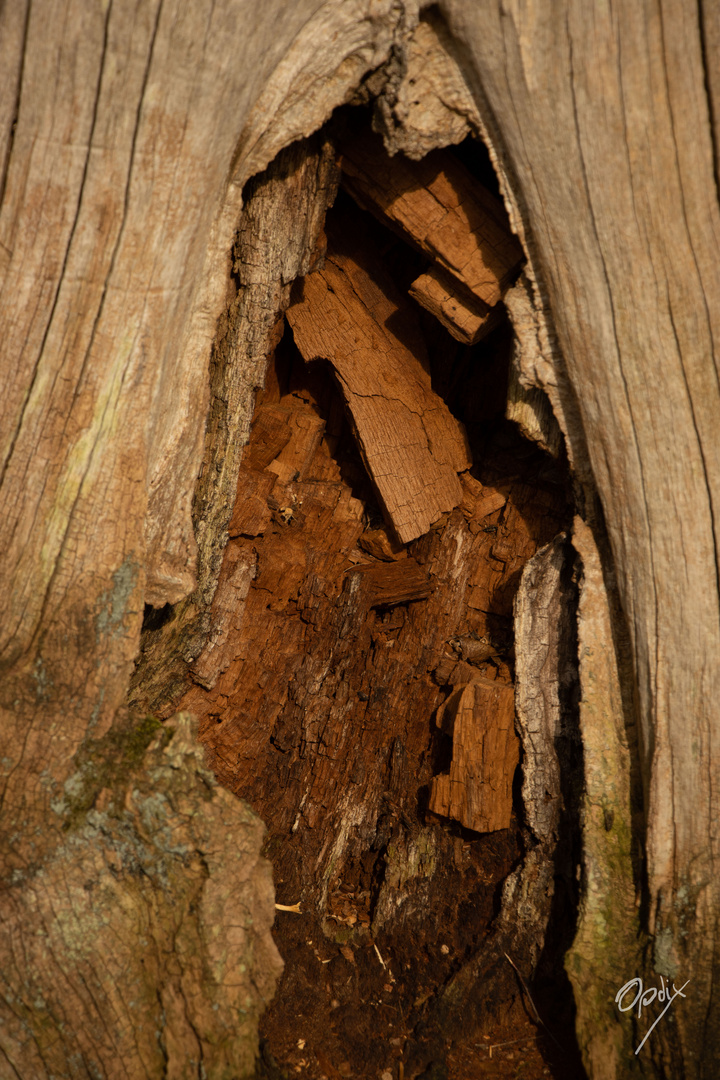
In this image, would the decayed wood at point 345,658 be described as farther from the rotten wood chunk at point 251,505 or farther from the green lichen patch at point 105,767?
the green lichen patch at point 105,767

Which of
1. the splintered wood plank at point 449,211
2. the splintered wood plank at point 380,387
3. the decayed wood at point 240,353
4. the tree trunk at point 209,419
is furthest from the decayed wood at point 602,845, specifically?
the decayed wood at point 240,353

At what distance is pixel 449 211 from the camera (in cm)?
249

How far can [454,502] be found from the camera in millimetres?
3137

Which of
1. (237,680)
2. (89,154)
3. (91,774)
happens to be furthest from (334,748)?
(89,154)

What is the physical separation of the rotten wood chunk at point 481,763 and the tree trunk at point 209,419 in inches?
9.7

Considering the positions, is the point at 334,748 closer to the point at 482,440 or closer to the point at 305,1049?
the point at 305,1049

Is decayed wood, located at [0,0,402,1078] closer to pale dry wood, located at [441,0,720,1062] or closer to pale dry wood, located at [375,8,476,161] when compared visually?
pale dry wood, located at [375,8,476,161]

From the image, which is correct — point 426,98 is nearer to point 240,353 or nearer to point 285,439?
point 240,353

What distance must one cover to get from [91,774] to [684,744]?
188 centimetres

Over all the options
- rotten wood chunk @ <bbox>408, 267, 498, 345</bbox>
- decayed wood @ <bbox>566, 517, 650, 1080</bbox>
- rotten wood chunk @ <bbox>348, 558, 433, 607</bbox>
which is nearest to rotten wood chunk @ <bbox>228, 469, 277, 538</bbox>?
rotten wood chunk @ <bbox>348, 558, 433, 607</bbox>

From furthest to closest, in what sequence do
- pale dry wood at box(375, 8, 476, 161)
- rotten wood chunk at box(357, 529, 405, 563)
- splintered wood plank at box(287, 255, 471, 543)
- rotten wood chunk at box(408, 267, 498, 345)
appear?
rotten wood chunk at box(357, 529, 405, 563), splintered wood plank at box(287, 255, 471, 543), rotten wood chunk at box(408, 267, 498, 345), pale dry wood at box(375, 8, 476, 161)

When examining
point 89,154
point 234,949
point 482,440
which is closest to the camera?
point 89,154

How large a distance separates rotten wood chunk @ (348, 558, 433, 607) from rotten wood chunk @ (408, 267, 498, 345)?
1.11 m

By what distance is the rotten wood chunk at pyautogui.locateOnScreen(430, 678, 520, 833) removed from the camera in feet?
8.75
